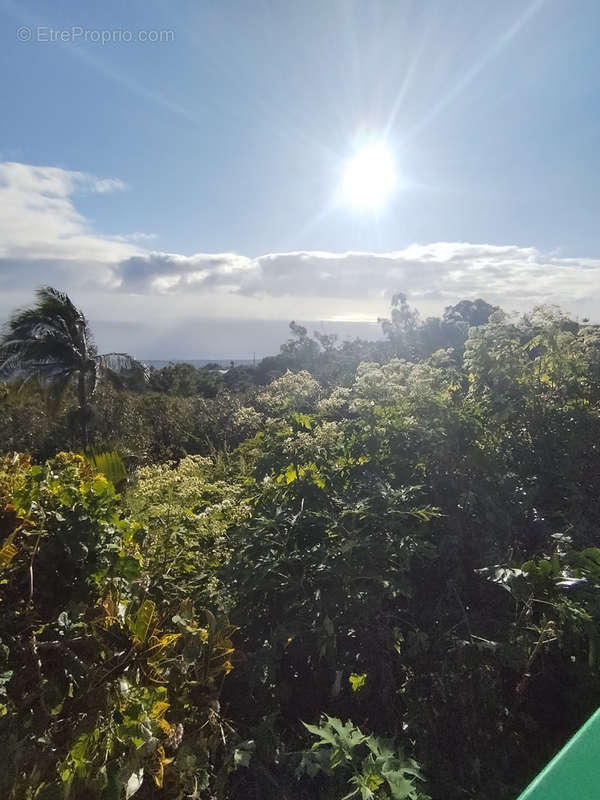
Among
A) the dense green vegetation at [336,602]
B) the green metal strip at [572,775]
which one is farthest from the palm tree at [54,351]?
the green metal strip at [572,775]

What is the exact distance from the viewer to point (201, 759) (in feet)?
5.65

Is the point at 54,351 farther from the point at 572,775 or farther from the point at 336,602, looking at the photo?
the point at 572,775

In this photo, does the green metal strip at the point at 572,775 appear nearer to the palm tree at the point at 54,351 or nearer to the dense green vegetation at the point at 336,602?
the dense green vegetation at the point at 336,602

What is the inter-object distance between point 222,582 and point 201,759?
944 millimetres

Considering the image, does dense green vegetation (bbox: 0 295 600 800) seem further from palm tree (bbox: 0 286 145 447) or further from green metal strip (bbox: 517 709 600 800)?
palm tree (bbox: 0 286 145 447)

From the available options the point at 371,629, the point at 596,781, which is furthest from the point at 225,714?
the point at 596,781

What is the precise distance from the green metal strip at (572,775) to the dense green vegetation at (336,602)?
100cm

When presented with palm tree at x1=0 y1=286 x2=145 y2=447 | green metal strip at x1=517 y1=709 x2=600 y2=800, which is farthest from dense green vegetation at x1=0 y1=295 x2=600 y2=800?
palm tree at x1=0 y1=286 x2=145 y2=447

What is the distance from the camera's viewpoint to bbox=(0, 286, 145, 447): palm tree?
1242 cm

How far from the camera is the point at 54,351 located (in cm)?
1273

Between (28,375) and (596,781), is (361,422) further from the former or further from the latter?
(28,375)

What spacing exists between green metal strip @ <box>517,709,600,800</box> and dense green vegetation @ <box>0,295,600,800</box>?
3.28 ft

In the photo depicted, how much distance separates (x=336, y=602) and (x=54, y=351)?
12638mm

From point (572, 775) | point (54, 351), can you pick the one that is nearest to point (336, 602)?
point (572, 775)
